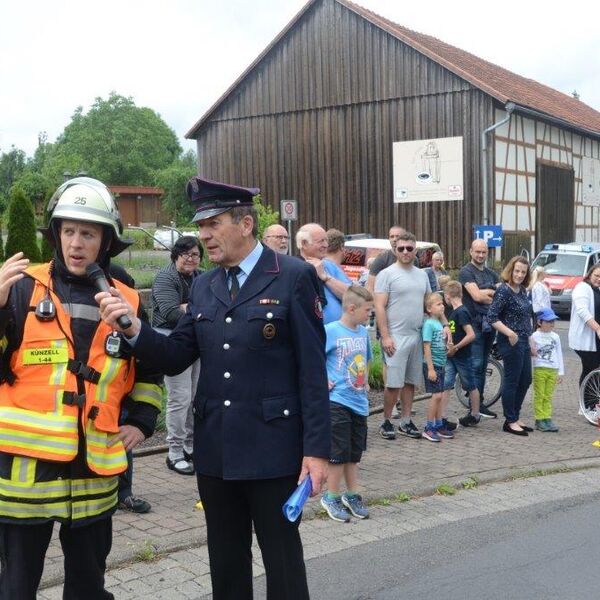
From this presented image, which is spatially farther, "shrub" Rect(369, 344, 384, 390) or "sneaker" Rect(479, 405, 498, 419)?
"shrub" Rect(369, 344, 384, 390)

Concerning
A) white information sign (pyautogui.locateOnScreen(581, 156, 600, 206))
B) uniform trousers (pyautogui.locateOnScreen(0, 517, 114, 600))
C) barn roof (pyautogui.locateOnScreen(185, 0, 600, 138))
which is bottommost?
uniform trousers (pyautogui.locateOnScreen(0, 517, 114, 600))

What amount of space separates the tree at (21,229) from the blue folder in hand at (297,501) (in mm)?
21163

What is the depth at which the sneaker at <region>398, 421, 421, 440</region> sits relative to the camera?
8.41 metres

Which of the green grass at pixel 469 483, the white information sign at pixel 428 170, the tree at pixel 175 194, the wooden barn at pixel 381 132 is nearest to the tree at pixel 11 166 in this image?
the tree at pixel 175 194

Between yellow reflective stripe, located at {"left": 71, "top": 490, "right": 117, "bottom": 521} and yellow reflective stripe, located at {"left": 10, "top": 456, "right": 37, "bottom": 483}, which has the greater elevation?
yellow reflective stripe, located at {"left": 10, "top": 456, "right": 37, "bottom": 483}

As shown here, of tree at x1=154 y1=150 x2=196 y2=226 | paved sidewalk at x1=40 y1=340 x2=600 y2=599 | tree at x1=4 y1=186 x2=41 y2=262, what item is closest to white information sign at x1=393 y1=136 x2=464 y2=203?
tree at x1=4 y1=186 x2=41 y2=262

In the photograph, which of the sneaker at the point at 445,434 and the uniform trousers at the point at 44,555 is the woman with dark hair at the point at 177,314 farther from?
the uniform trousers at the point at 44,555

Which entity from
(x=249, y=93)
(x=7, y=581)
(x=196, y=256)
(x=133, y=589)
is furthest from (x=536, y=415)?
(x=249, y=93)

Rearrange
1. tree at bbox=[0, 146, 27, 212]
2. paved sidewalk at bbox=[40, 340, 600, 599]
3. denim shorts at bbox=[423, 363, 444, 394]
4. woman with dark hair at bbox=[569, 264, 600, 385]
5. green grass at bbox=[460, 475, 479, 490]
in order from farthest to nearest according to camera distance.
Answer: tree at bbox=[0, 146, 27, 212], woman with dark hair at bbox=[569, 264, 600, 385], denim shorts at bbox=[423, 363, 444, 394], green grass at bbox=[460, 475, 479, 490], paved sidewalk at bbox=[40, 340, 600, 599]

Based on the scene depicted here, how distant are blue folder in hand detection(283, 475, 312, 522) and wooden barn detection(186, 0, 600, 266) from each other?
1024 inches

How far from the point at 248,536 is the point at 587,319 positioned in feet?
22.0

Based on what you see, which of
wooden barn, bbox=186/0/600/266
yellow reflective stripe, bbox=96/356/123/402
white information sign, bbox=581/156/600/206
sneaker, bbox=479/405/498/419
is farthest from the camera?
white information sign, bbox=581/156/600/206

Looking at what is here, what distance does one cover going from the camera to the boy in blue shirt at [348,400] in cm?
578

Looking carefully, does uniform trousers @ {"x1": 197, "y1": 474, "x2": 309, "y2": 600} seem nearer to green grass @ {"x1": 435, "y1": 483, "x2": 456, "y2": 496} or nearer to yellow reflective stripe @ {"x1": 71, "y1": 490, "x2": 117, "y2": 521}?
yellow reflective stripe @ {"x1": 71, "y1": 490, "x2": 117, "y2": 521}
